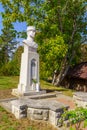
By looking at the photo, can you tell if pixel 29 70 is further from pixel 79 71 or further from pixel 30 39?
pixel 79 71

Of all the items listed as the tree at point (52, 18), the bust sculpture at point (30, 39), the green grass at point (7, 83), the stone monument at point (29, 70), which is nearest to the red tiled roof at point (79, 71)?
the tree at point (52, 18)

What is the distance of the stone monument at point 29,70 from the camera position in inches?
487

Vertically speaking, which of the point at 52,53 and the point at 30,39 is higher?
the point at 30,39

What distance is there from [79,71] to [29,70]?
10.2m

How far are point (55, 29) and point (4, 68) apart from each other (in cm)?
863

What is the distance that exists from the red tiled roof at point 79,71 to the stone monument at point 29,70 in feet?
27.9

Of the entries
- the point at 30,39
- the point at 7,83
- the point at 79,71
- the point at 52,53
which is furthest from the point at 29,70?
the point at 79,71

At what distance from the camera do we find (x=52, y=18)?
19906mm

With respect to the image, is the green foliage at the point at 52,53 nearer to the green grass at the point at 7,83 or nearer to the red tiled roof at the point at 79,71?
the red tiled roof at the point at 79,71

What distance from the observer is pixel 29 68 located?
12.5 m

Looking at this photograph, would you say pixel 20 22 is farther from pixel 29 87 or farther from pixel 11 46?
pixel 11 46

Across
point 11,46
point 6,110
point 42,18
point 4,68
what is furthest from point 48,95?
point 11,46

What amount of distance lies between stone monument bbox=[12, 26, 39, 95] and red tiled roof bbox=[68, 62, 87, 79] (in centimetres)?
851

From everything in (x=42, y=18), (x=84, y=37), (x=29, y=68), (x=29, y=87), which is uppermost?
(x=42, y=18)
